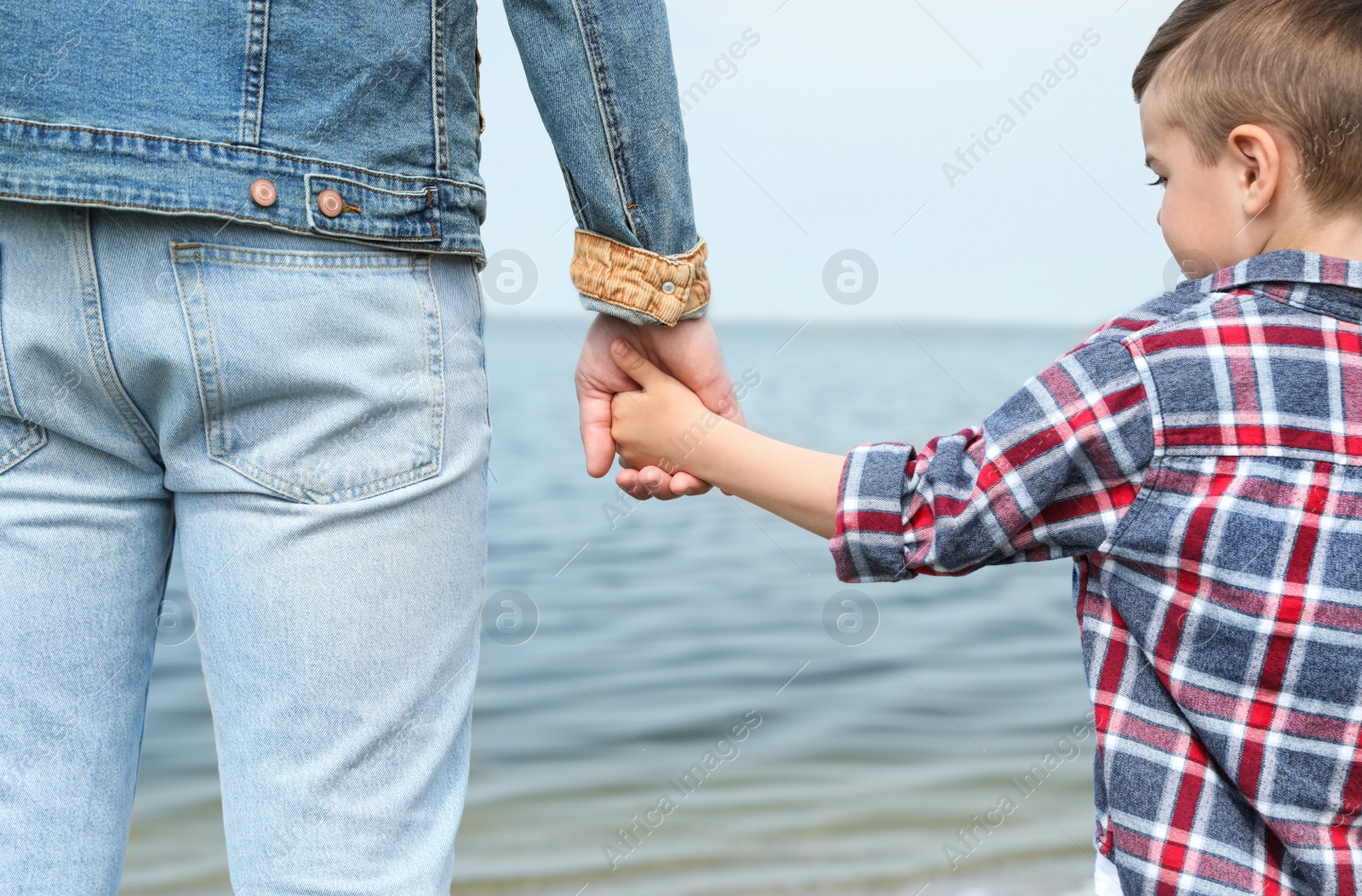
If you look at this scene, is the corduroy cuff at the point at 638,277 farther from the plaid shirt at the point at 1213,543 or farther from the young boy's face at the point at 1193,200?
the young boy's face at the point at 1193,200

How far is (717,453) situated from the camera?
142cm

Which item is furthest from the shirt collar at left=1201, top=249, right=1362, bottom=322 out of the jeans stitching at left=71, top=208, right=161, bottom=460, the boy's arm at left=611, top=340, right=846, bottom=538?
the jeans stitching at left=71, top=208, right=161, bottom=460

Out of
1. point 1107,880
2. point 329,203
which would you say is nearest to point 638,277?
point 329,203

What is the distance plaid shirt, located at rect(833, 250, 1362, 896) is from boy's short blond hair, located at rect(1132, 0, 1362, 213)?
11 cm

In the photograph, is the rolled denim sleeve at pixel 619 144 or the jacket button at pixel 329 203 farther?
the rolled denim sleeve at pixel 619 144

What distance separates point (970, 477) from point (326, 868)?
707 millimetres

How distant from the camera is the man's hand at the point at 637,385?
4.68 feet

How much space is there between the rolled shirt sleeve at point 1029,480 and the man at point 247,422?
0.44 m

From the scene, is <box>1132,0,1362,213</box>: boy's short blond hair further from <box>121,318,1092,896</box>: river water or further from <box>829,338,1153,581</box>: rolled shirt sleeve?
<box>121,318,1092,896</box>: river water

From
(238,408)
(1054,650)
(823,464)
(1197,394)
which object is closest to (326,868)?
(238,408)

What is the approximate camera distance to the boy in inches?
40.8

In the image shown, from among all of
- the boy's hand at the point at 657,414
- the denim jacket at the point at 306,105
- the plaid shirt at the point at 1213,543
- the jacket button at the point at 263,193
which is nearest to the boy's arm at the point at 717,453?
the boy's hand at the point at 657,414

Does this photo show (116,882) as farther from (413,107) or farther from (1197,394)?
(1197,394)

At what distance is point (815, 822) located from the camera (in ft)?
10.4
